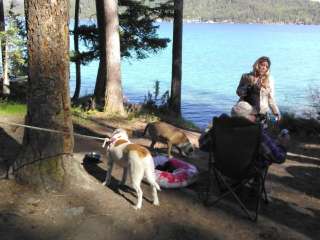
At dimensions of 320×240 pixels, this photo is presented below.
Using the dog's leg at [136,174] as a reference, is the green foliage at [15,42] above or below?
above

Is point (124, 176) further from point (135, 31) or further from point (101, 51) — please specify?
point (135, 31)

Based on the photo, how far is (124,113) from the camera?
1200 cm

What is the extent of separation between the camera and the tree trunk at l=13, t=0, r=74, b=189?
5.00 metres

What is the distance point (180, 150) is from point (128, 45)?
11.2 meters

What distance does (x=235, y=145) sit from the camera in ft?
17.4

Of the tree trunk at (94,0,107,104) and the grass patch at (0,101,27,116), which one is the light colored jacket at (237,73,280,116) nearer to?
the grass patch at (0,101,27,116)

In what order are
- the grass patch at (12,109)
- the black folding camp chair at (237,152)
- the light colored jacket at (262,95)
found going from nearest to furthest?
the black folding camp chair at (237,152)
the light colored jacket at (262,95)
the grass patch at (12,109)

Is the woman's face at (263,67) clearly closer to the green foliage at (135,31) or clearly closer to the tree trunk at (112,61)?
the tree trunk at (112,61)

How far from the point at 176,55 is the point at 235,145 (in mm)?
10027

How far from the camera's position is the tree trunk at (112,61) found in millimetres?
11961

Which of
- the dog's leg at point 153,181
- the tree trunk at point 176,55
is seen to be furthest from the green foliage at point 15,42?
the dog's leg at point 153,181

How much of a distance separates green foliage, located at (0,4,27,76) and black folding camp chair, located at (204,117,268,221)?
1313 centimetres

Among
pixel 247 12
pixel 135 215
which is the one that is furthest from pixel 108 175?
pixel 247 12

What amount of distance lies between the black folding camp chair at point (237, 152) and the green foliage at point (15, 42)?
13.1 metres
